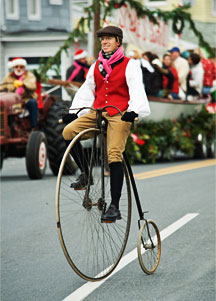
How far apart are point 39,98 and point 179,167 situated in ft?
12.0

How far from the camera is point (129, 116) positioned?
639 cm

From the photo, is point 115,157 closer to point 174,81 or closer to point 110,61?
point 110,61

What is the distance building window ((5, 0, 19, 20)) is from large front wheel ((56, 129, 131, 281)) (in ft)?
89.4

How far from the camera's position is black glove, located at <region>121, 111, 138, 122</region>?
21.0 feet

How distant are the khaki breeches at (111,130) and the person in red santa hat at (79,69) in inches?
420

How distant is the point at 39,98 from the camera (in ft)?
Answer: 50.4

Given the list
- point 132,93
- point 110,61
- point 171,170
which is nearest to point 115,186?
point 132,93

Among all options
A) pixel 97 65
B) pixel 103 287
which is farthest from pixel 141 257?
pixel 97 65

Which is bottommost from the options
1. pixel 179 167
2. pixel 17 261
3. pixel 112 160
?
pixel 179 167

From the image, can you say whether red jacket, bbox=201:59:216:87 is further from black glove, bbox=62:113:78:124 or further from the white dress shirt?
black glove, bbox=62:113:78:124

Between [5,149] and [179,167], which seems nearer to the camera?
[5,149]

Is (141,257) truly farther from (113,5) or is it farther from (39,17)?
(39,17)

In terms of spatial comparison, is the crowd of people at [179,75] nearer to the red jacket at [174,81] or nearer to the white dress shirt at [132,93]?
the red jacket at [174,81]

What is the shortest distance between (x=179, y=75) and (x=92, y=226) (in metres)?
13.8
